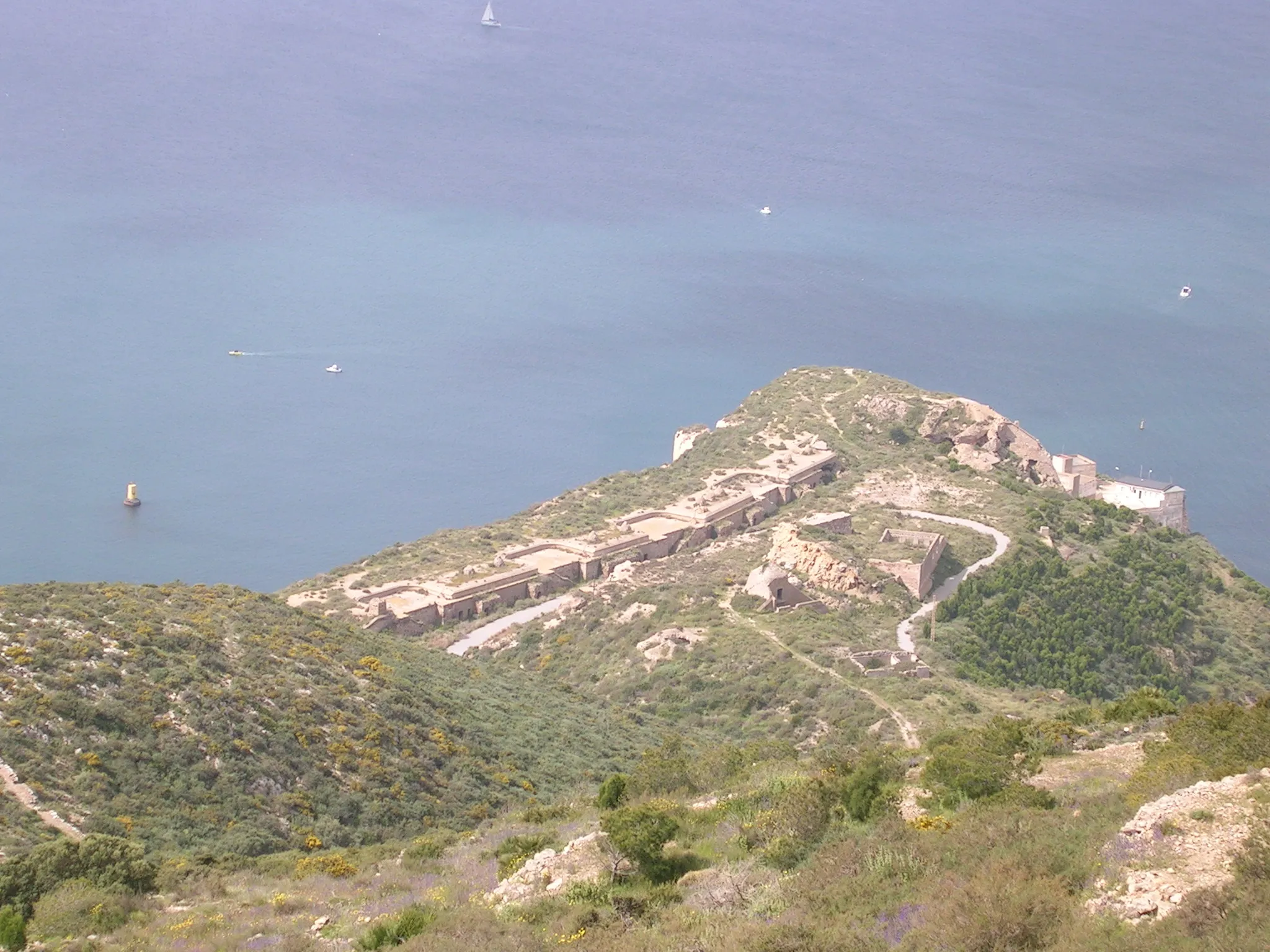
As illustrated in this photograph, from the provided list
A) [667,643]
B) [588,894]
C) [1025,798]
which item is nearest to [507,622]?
[667,643]

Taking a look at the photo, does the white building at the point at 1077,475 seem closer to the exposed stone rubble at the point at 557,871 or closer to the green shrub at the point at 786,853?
the exposed stone rubble at the point at 557,871

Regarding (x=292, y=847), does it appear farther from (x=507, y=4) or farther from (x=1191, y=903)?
(x=507, y=4)

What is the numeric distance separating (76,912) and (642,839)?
13.8 ft

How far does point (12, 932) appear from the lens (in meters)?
11.2

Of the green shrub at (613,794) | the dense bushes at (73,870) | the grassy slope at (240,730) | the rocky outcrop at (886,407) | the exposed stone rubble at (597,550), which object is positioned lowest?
the exposed stone rubble at (597,550)

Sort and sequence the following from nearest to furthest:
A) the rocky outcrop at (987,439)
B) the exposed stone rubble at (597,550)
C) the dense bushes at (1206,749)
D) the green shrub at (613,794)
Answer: the dense bushes at (1206,749) → the green shrub at (613,794) → the exposed stone rubble at (597,550) → the rocky outcrop at (987,439)

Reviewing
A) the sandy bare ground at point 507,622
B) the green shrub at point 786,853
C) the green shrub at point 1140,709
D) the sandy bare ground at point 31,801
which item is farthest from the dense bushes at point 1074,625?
the sandy bare ground at point 31,801

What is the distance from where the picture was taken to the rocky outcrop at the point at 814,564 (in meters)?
29.4

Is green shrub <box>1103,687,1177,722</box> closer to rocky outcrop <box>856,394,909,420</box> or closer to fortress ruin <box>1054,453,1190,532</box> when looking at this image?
rocky outcrop <box>856,394,909,420</box>

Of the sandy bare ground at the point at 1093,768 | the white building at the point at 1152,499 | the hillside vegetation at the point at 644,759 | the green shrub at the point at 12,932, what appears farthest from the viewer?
the white building at the point at 1152,499

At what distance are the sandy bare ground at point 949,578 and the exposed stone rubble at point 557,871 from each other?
15.7 metres

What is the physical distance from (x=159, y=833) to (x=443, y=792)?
3788mm

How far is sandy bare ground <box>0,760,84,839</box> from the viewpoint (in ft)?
44.9

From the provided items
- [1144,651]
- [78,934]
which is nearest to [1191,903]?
[78,934]
